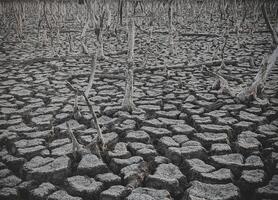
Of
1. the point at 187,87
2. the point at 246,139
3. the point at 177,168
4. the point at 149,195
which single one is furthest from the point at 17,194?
the point at 187,87

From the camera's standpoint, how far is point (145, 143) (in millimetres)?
2338

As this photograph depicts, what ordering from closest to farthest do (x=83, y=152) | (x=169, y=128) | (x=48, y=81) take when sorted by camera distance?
(x=83, y=152)
(x=169, y=128)
(x=48, y=81)

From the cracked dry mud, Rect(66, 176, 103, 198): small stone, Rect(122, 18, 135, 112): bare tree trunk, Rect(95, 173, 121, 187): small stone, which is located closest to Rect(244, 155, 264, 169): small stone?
the cracked dry mud

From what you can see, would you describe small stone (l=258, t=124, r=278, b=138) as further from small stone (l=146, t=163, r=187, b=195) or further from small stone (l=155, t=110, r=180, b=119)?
small stone (l=146, t=163, r=187, b=195)

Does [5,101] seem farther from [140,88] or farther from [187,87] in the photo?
[187,87]

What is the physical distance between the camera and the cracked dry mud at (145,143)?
5.78 feet

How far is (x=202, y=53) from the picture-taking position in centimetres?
568

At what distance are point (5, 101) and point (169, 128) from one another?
195cm

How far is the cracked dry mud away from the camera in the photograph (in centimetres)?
176

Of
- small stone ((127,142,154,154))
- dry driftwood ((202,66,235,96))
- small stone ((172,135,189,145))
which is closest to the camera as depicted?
small stone ((127,142,154,154))

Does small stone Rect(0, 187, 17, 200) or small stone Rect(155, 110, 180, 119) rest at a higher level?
small stone Rect(155, 110, 180, 119)

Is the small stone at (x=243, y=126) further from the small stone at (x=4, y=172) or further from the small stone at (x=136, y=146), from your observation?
the small stone at (x=4, y=172)

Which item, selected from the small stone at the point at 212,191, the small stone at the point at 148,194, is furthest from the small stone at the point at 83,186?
the small stone at the point at 212,191

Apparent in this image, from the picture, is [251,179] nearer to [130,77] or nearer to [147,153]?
[147,153]
